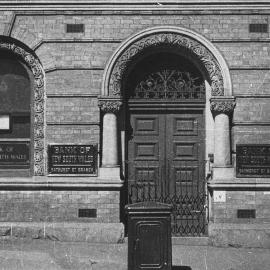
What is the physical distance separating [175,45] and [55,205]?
4.16 metres

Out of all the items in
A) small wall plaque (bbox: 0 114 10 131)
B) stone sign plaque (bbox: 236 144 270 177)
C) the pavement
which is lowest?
the pavement

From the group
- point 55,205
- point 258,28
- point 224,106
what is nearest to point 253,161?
point 224,106

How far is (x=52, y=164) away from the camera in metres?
10.3

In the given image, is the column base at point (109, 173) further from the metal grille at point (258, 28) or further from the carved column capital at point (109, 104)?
the metal grille at point (258, 28)

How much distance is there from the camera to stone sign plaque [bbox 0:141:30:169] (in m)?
10.6

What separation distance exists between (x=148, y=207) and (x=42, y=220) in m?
3.70

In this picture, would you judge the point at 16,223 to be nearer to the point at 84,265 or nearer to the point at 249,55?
the point at 84,265

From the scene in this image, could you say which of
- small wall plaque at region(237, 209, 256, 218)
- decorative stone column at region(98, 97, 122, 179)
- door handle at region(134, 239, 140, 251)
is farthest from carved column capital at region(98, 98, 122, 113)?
door handle at region(134, 239, 140, 251)

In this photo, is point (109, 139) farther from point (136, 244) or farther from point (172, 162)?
point (136, 244)

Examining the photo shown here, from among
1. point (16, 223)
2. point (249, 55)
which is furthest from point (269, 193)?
point (16, 223)

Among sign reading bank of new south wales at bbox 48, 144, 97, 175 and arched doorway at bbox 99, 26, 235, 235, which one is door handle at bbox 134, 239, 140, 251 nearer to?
arched doorway at bbox 99, 26, 235, 235

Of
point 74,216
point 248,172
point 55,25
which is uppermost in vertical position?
point 55,25

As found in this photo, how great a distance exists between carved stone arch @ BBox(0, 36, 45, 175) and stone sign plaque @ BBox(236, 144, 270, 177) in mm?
4104

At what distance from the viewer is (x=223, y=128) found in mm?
10133
